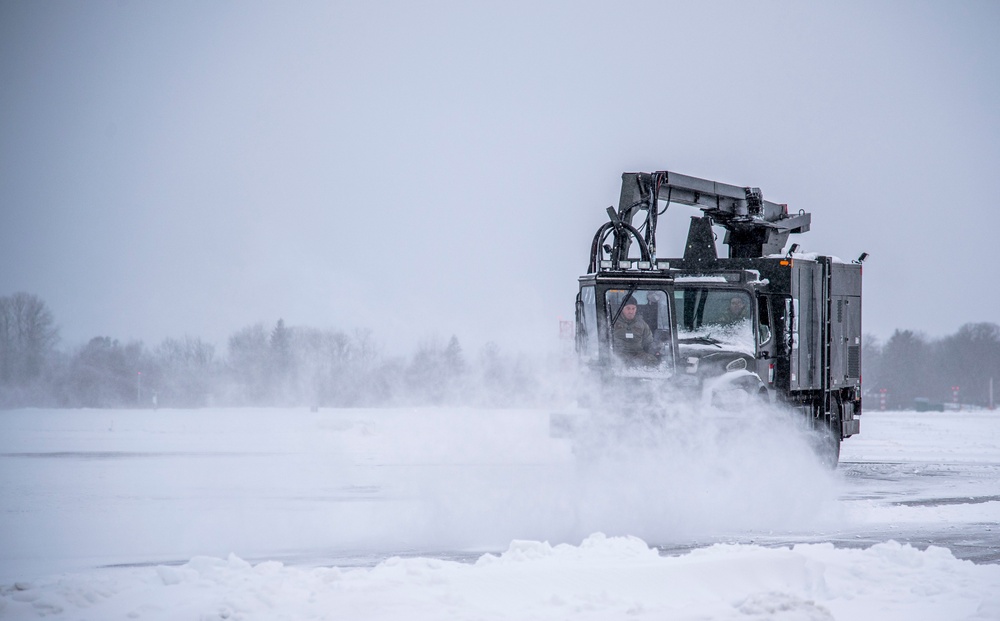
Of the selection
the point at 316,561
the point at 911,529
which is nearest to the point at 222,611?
the point at 316,561

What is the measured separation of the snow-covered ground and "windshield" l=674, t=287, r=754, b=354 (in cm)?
148

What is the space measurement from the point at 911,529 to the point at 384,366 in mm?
11901

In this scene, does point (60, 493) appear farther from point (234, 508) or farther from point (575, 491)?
point (575, 491)

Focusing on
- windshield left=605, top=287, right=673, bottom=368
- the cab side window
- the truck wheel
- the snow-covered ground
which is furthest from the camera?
the truck wheel

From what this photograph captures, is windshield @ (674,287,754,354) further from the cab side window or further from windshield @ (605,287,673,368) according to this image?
windshield @ (605,287,673,368)

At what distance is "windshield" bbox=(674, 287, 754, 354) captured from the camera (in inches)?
581

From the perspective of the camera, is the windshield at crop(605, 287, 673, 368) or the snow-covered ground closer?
the snow-covered ground

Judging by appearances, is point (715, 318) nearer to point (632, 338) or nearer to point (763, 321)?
point (763, 321)

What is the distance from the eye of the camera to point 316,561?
938 cm

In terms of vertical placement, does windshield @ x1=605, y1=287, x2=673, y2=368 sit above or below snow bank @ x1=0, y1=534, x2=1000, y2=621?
above

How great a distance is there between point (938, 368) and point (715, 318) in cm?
10442

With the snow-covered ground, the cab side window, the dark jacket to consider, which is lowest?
the snow-covered ground

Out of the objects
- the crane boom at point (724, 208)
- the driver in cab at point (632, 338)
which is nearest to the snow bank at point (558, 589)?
the driver in cab at point (632, 338)

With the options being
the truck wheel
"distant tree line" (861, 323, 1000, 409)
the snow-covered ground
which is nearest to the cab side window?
the snow-covered ground
